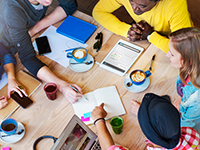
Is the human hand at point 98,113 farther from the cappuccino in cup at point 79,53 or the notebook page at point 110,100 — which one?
the cappuccino in cup at point 79,53

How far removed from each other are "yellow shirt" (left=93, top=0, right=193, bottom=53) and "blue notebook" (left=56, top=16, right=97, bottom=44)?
10cm

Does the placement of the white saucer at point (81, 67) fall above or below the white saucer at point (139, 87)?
above

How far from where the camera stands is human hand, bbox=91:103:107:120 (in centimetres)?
112

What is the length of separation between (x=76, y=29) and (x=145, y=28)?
1.72 ft

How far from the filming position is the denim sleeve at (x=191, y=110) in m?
1.16

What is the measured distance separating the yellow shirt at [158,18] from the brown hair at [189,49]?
30 cm

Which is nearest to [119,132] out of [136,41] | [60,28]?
[136,41]

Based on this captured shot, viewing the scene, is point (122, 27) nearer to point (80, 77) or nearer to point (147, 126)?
point (80, 77)

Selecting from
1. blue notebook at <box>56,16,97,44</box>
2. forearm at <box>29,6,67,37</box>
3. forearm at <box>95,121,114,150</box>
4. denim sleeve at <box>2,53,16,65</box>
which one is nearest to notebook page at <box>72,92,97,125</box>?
forearm at <box>95,121,114,150</box>

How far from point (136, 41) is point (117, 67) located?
275mm

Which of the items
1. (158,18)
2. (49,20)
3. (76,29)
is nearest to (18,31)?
(49,20)

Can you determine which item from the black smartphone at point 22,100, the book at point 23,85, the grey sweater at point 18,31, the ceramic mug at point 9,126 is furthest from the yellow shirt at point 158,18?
the ceramic mug at point 9,126

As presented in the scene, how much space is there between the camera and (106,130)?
3.53 ft

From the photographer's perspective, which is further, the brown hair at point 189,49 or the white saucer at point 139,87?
the white saucer at point 139,87
